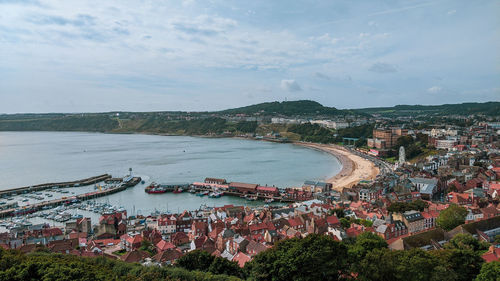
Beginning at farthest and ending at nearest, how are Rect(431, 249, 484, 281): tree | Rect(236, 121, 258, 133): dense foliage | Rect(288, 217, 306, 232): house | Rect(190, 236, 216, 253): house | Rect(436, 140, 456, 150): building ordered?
1. Rect(236, 121, 258, 133): dense foliage
2. Rect(436, 140, 456, 150): building
3. Rect(288, 217, 306, 232): house
4. Rect(190, 236, 216, 253): house
5. Rect(431, 249, 484, 281): tree

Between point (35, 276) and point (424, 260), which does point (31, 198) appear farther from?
point (424, 260)

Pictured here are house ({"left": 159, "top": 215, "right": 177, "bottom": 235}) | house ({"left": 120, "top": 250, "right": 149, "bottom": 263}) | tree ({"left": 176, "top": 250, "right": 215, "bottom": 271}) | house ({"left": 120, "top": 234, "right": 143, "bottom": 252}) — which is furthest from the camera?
house ({"left": 159, "top": 215, "right": 177, "bottom": 235})

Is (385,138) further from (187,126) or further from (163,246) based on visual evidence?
(187,126)

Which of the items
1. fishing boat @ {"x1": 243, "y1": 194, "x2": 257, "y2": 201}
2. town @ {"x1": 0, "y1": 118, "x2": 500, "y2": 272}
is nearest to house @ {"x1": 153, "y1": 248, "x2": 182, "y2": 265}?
town @ {"x1": 0, "y1": 118, "x2": 500, "y2": 272}

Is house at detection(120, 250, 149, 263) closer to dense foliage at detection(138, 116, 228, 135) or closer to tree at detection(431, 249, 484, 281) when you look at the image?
tree at detection(431, 249, 484, 281)

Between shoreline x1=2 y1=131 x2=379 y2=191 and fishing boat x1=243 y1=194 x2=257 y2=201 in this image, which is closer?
fishing boat x1=243 y1=194 x2=257 y2=201

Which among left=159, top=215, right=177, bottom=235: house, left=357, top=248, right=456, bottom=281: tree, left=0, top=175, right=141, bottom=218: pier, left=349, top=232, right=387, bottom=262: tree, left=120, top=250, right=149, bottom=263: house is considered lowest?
left=0, top=175, right=141, bottom=218: pier
